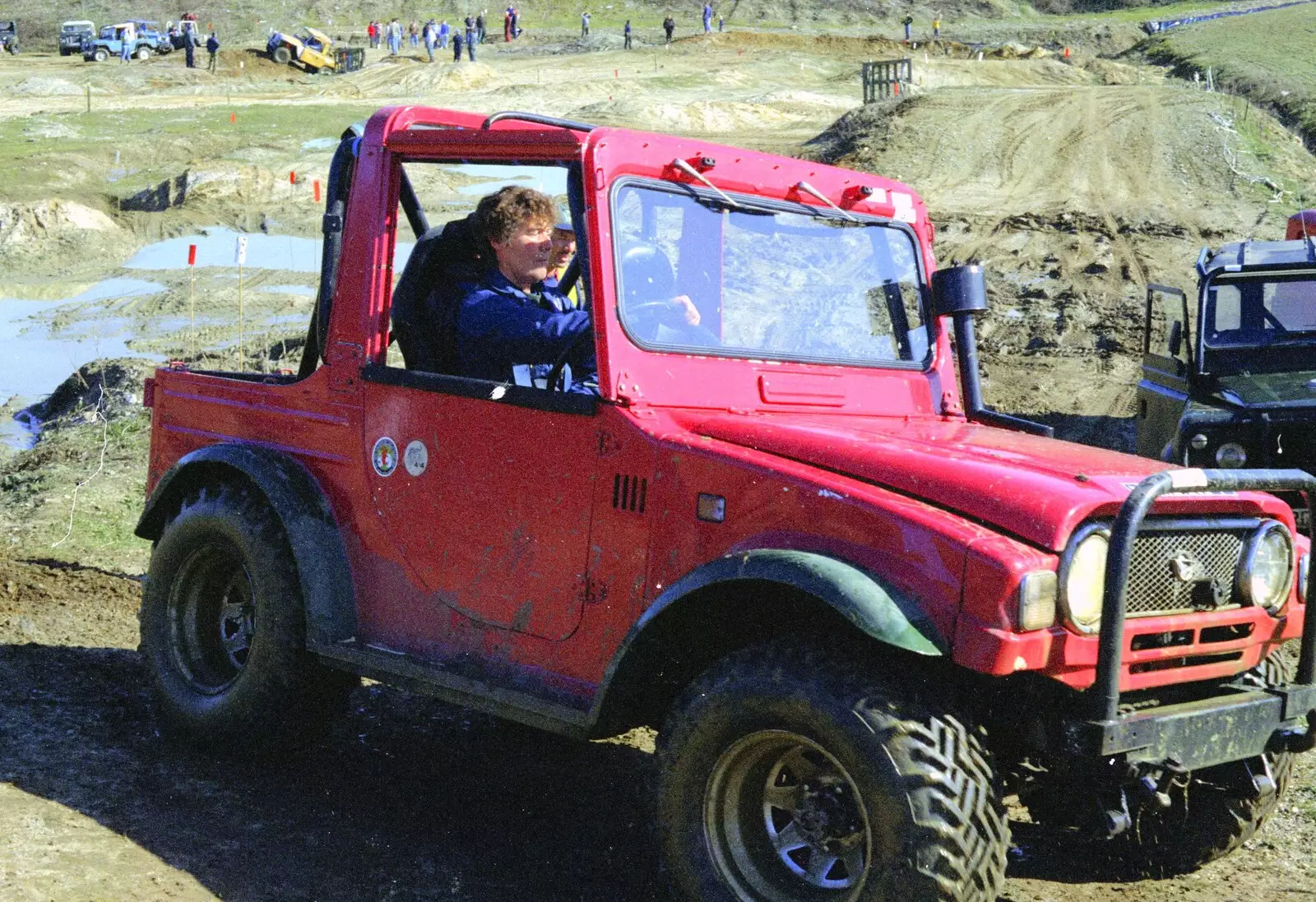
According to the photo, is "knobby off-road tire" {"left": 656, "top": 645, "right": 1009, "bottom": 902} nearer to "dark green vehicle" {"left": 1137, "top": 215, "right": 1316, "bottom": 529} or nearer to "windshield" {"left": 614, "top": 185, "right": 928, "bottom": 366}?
"windshield" {"left": 614, "top": 185, "right": 928, "bottom": 366}

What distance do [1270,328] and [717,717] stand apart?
718 centimetres

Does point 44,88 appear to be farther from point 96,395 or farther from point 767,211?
point 767,211

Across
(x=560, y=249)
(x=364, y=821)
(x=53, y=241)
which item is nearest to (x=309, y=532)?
(x=364, y=821)

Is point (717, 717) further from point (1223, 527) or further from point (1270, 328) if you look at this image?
point (1270, 328)

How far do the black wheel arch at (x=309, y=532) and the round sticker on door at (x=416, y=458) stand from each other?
1.38ft

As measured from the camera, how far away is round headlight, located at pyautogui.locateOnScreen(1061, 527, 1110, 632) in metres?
3.37

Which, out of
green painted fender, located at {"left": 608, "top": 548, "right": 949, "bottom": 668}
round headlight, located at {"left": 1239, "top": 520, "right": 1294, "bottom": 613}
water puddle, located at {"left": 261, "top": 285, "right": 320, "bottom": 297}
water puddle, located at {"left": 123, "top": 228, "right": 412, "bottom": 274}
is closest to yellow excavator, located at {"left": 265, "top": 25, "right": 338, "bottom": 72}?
water puddle, located at {"left": 123, "top": 228, "right": 412, "bottom": 274}

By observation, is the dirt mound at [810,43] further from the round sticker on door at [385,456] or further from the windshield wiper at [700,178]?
the round sticker on door at [385,456]

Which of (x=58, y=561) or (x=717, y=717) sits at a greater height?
(x=717, y=717)

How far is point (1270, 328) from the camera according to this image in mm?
9461

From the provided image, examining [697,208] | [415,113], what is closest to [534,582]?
[697,208]

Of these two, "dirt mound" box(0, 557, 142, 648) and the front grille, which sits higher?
the front grille

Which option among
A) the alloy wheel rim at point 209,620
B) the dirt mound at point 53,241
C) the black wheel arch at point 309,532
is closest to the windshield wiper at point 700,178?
the black wheel arch at point 309,532

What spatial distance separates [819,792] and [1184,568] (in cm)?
107
